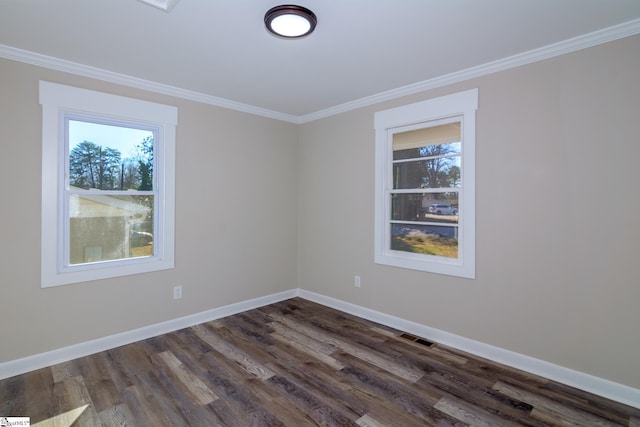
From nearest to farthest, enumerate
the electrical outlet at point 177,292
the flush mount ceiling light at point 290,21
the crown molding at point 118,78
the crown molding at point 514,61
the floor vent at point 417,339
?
the flush mount ceiling light at point 290,21
the crown molding at point 514,61
the crown molding at point 118,78
the floor vent at point 417,339
the electrical outlet at point 177,292

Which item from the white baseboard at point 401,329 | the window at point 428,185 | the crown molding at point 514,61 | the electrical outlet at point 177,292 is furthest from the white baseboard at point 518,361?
the crown molding at point 514,61

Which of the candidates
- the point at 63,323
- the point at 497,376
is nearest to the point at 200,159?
the point at 63,323

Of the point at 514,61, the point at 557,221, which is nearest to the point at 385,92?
the point at 514,61

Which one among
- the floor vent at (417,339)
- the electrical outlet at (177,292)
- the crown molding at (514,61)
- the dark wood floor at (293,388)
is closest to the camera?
the dark wood floor at (293,388)

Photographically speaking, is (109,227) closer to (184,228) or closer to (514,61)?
(184,228)

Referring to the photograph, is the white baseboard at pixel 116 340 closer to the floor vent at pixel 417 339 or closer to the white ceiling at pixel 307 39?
the floor vent at pixel 417 339

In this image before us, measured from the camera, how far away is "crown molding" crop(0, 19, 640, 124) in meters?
2.37

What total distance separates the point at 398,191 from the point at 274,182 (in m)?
1.74

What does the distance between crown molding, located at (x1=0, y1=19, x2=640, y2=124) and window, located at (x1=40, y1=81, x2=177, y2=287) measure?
17 cm

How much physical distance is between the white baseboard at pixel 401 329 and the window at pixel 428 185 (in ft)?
2.13

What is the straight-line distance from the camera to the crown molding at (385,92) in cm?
237

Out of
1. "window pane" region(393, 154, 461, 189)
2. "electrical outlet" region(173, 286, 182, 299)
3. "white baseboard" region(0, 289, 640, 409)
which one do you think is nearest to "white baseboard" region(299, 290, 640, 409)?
"white baseboard" region(0, 289, 640, 409)

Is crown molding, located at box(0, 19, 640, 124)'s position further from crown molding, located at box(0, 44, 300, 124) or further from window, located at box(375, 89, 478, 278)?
window, located at box(375, 89, 478, 278)

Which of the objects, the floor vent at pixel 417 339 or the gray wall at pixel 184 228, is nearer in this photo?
the gray wall at pixel 184 228
